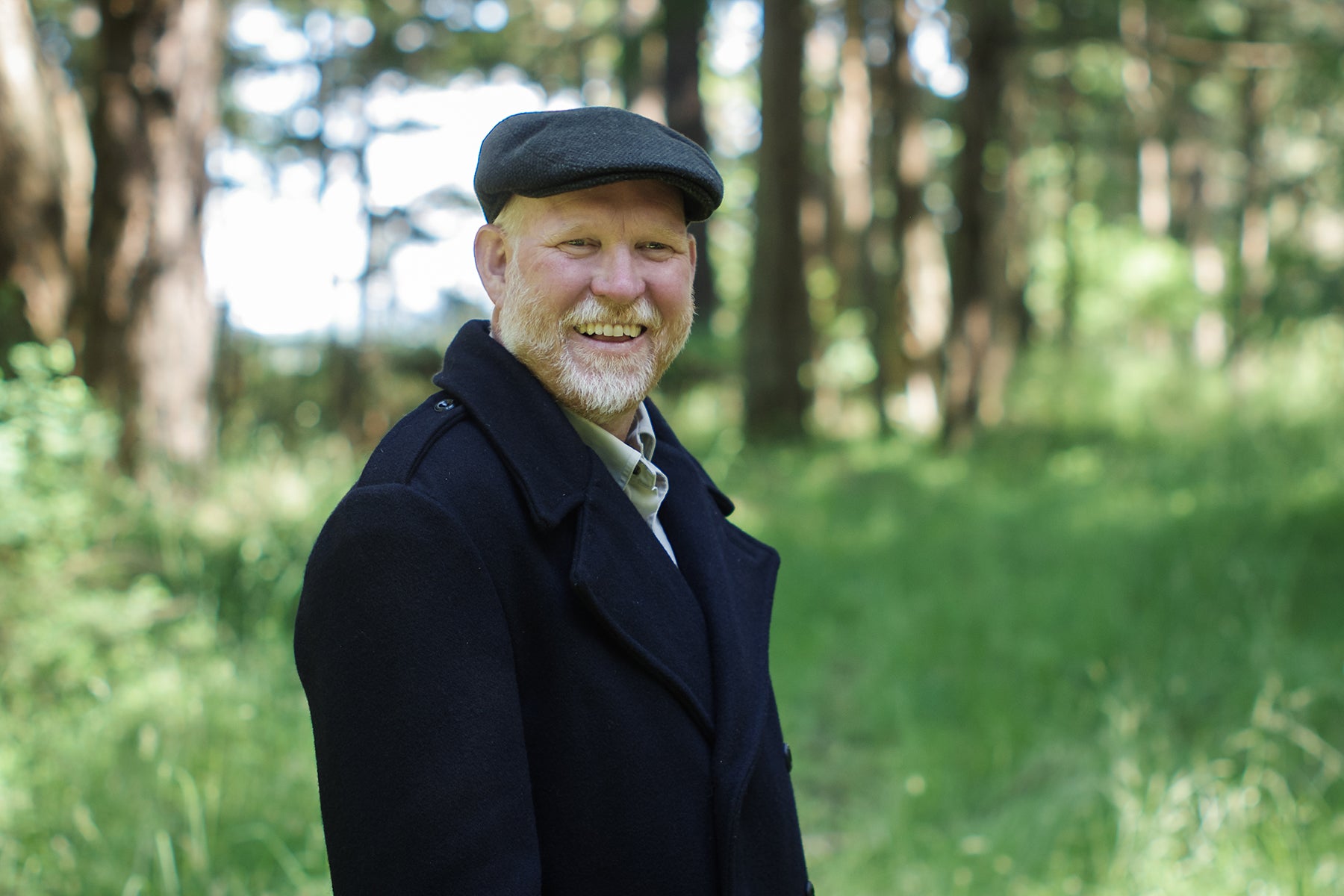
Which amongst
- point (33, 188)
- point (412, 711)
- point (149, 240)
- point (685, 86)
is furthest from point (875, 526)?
point (685, 86)

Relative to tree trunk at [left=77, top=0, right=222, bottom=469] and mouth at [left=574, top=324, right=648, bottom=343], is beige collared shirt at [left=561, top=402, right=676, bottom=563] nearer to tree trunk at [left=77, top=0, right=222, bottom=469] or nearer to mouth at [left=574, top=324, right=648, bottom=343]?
mouth at [left=574, top=324, right=648, bottom=343]

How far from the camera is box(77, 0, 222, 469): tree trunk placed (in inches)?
281

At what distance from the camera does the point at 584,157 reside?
70.8 inches

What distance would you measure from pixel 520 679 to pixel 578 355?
531 millimetres

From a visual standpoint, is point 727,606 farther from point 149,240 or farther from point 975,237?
point 975,237

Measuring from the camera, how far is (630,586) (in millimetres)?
1825

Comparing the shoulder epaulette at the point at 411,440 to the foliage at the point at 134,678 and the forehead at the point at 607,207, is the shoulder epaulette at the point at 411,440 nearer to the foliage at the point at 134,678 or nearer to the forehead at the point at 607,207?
the forehead at the point at 607,207

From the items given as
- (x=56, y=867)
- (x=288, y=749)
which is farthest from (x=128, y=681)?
(x=56, y=867)

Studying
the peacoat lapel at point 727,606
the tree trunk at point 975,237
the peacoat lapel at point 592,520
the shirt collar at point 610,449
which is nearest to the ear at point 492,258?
the peacoat lapel at point 592,520

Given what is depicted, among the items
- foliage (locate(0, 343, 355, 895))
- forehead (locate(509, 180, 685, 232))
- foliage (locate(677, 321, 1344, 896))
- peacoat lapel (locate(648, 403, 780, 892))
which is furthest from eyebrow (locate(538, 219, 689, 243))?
foliage (locate(677, 321, 1344, 896))

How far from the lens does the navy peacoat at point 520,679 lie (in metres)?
1.56

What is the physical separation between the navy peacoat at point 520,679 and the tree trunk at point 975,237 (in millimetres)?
10896

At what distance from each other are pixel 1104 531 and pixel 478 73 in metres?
17.4

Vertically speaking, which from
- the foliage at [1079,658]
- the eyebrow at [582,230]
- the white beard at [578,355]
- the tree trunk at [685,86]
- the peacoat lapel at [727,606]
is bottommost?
the foliage at [1079,658]
